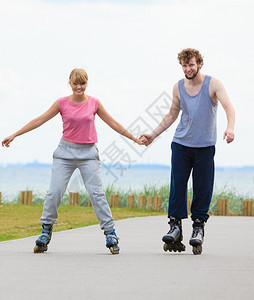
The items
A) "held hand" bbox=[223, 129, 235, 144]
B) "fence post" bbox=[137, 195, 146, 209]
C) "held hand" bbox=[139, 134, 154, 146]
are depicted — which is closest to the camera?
"held hand" bbox=[223, 129, 235, 144]

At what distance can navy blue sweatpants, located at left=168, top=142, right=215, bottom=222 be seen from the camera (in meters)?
7.54

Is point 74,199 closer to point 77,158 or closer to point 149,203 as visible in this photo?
point 149,203

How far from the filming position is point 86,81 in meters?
7.45

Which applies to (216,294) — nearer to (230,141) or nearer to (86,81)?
(230,141)

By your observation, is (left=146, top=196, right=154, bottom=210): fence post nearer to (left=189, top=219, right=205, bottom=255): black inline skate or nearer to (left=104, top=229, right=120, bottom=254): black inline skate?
(left=189, top=219, right=205, bottom=255): black inline skate

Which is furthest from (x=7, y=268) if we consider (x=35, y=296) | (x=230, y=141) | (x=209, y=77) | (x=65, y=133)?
(x=209, y=77)

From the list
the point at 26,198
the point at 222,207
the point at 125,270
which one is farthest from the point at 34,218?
the point at 125,270

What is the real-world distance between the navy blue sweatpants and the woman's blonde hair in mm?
1176

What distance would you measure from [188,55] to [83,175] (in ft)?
5.51

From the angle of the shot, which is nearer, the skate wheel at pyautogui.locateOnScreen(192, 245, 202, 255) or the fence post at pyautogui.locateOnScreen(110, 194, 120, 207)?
the skate wheel at pyautogui.locateOnScreen(192, 245, 202, 255)

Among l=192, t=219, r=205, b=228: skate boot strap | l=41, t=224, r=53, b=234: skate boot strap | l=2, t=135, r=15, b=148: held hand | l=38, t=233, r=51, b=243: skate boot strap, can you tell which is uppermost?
l=2, t=135, r=15, b=148: held hand

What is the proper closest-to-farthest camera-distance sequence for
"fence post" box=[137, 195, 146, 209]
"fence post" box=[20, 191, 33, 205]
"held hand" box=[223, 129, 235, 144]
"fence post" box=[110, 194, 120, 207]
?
"held hand" box=[223, 129, 235, 144] < "fence post" box=[137, 195, 146, 209] < "fence post" box=[110, 194, 120, 207] < "fence post" box=[20, 191, 33, 205]

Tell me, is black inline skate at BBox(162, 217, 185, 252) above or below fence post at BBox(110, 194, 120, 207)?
below

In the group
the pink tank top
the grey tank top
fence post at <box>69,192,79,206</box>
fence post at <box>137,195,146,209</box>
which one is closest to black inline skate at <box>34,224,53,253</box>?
the pink tank top
